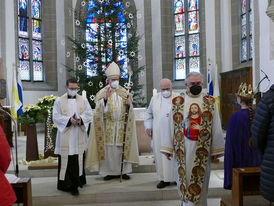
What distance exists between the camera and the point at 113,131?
6.22 metres

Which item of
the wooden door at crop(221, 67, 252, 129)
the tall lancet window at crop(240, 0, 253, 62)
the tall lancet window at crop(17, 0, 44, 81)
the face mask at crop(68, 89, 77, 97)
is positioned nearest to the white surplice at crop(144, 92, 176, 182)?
the face mask at crop(68, 89, 77, 97)

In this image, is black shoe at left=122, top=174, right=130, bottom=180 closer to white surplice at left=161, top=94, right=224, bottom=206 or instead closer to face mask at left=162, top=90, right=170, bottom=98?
face mask at left=162, top=90, right=170, bottom=98

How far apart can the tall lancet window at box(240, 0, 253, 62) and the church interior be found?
33 mm

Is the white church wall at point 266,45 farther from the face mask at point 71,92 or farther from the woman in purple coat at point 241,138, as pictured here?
the face mask at point 71,92

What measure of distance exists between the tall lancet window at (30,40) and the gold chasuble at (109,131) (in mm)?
8195

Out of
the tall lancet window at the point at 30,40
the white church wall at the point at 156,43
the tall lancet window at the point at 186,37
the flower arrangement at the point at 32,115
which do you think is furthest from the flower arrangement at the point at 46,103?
the tall lancet window at the point at 186,37

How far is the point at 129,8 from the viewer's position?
14.4 metres

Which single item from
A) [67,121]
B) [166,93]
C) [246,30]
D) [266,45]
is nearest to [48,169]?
[67,121]

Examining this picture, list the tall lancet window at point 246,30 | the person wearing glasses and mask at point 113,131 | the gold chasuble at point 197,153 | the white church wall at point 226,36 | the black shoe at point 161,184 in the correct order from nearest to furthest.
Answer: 1. the gold chasuble at point 197,153
2. the black shoe at point 161,184
3. the person wearing glasses and mask at point 113,131
4. the tall lancet window at point 246,30
5. the white church wall at point 226,36

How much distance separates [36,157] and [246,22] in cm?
825

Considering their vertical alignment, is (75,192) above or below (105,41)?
below

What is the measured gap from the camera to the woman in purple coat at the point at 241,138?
403cm

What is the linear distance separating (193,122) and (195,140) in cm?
20

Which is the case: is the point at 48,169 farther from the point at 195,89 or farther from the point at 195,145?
the point at 195,89
